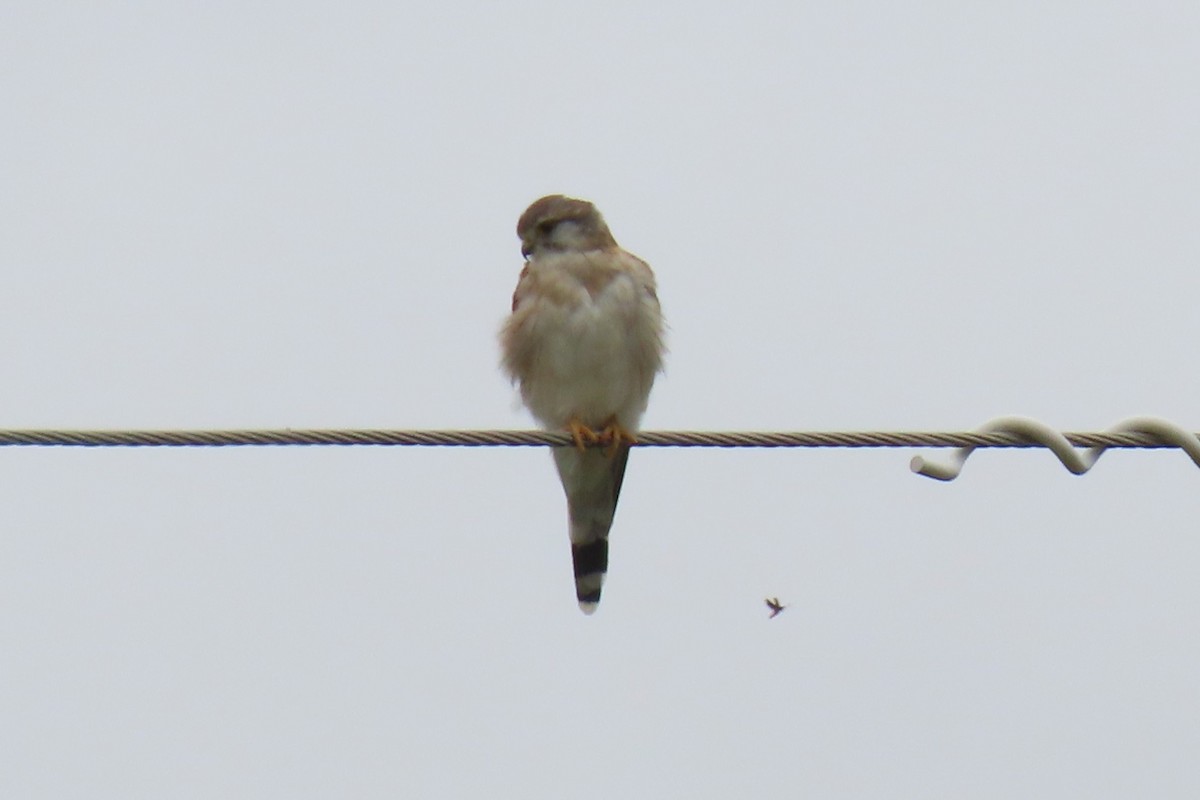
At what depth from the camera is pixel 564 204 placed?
6680mm

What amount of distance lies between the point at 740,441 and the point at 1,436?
1.65 metres

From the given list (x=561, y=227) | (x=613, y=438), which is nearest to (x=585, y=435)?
(x=613, y=438)

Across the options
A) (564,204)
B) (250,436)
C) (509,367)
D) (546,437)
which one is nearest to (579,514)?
(509,367)

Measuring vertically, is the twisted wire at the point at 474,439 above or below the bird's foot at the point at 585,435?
below

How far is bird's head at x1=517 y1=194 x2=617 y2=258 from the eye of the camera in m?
6.55

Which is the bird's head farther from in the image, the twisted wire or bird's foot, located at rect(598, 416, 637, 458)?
the twisted wire

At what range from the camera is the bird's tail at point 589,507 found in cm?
657

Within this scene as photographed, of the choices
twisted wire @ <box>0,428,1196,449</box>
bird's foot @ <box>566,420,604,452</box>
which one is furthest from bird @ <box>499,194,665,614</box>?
twisted wire @ <box>0,428,1196,449</box>

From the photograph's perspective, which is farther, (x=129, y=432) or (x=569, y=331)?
(x=569, y=331)

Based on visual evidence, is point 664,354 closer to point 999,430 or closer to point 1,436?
point 999,430

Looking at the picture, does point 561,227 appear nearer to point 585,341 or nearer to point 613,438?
point 585,341

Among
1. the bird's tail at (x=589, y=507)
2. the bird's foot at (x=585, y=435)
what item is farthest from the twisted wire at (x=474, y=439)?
the bird's tail at (x=589, y=507)

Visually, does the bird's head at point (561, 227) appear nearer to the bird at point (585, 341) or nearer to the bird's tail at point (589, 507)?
the bird at point (585, 341)

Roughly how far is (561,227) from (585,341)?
24.0 inches
